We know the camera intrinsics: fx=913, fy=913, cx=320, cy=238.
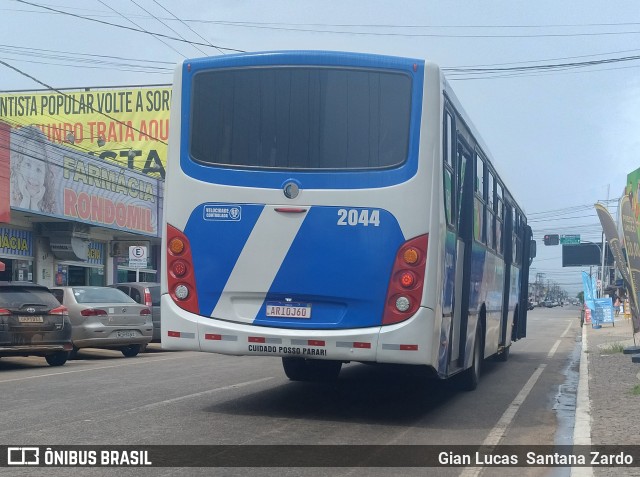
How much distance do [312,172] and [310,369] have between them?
13.6 ft

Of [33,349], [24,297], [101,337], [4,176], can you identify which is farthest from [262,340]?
[4,176]

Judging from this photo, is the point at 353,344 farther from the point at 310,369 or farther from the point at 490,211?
the point at 490,211

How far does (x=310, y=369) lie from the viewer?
489 inches

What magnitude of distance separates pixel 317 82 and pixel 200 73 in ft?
4.17

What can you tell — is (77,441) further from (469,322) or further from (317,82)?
(469,322)

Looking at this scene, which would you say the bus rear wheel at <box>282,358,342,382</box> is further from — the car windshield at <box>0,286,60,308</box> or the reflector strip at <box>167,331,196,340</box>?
the car windshield at <box>0,286,60,308</box>

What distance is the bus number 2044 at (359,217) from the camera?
888 cm

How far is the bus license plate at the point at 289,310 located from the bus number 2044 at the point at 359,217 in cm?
91

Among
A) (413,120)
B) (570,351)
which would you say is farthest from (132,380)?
(570,351)

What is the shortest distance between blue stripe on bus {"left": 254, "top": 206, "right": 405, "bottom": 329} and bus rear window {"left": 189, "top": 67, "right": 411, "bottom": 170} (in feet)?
2.00

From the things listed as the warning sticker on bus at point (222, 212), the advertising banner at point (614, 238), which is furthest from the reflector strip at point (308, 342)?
the advertising banner at point (614, 238)

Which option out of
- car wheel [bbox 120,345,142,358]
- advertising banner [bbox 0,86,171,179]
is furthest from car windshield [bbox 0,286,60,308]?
advertising banner [bbox 0,86,171,179]

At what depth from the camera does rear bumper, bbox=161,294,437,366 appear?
8.73m

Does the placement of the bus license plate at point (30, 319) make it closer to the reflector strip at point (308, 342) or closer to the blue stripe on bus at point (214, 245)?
the blue stripe on bus at point (214, 245)
